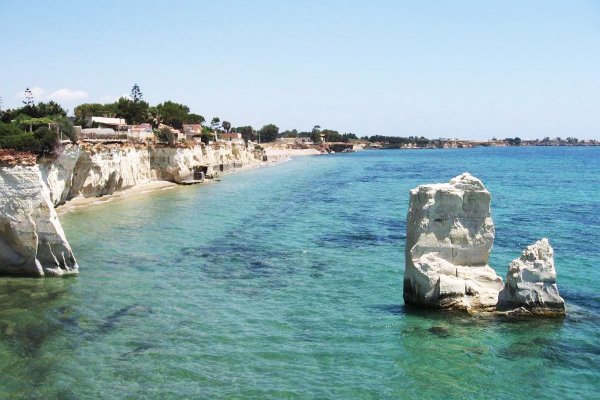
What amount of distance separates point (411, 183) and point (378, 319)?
6693cm

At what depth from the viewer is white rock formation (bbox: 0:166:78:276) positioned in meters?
25.6

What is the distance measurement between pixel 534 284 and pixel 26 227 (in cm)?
2140

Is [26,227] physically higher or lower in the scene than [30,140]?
lower

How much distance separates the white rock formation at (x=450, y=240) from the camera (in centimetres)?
2130

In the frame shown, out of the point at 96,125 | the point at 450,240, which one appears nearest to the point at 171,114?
the point at 96,125

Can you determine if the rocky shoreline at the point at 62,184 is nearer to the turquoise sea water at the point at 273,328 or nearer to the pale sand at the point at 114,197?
the pale sand at the point at 114,197

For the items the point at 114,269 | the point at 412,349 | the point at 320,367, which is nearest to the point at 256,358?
the point at 320,367

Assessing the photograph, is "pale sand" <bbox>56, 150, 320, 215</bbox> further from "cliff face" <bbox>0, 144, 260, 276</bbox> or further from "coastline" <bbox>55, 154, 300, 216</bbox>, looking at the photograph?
"cliff face" <bbox>0, 144, 260, 276</bbox>

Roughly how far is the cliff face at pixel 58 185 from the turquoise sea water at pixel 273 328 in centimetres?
137

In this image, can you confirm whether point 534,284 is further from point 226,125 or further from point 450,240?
point 226,125

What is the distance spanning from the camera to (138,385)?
15.6 metres

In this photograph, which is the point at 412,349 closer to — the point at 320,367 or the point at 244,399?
the point at 320,367

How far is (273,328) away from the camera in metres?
20.0

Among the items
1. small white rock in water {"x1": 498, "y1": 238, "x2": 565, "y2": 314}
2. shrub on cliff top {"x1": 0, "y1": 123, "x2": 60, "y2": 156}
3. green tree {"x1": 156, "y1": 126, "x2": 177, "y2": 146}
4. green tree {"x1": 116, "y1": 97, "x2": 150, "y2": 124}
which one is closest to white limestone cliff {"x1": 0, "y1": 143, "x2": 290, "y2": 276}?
green tree {"x1": 156, "y1": 126, "x2": 177, "y2": 146}
